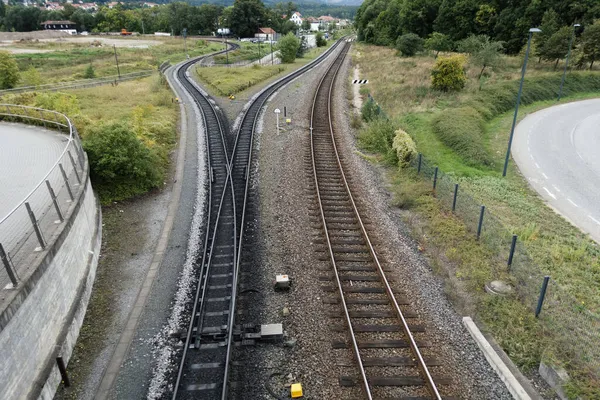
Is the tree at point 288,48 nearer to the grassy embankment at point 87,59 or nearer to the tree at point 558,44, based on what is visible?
the grassy embankment at point 87,59

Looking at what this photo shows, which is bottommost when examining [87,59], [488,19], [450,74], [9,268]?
[9,268]

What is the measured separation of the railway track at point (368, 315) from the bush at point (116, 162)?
7435mm

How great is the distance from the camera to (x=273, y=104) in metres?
32.7

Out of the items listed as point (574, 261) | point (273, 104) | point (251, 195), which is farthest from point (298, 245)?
point (273, 104)

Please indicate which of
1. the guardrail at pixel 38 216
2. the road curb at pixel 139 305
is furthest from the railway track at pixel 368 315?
the guardrail at pixel 38 216

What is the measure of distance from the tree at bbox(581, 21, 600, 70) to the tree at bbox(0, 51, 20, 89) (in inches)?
2362

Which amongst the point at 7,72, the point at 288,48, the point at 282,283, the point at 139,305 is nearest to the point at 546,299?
the point at 282,283

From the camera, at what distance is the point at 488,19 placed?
65.9 meters

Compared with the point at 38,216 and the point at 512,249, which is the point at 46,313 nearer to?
the point at 38,216

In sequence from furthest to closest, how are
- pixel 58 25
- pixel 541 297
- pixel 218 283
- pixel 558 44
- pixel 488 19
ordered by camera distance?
pixel 58 25 → pixel 488 19 → pixel 558 44 → pixel 218 283 → pixel 541 297

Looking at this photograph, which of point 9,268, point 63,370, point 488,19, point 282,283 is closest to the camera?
point 9,268

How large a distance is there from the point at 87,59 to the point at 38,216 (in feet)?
252

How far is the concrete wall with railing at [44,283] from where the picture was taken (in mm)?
7152

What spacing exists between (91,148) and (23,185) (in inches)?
125
